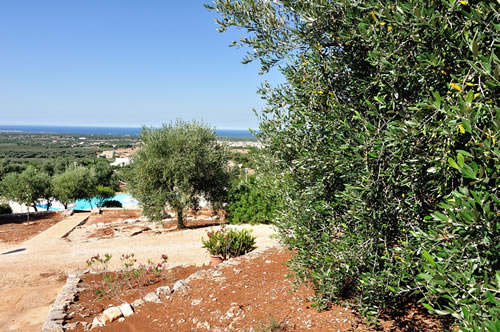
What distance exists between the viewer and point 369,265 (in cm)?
352

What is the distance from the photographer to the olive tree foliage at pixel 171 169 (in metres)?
15.8

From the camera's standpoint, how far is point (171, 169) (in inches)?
619

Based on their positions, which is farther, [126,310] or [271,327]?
[126,310]

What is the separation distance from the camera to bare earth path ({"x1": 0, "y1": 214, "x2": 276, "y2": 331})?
761cm

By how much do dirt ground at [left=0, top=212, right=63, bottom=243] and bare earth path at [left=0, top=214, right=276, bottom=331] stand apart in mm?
936

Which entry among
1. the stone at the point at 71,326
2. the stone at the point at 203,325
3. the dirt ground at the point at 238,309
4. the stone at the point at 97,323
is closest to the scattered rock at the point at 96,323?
the stone at the point at 97,323

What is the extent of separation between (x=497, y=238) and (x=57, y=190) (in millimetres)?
28834

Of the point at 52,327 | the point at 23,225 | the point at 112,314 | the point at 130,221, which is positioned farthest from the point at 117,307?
the point at 23,225

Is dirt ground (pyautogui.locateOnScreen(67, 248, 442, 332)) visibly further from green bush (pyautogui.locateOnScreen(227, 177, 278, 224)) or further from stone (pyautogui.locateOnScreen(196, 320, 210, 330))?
green bush (pyautogui.locateOnScreen(227, 177, 278, 224))

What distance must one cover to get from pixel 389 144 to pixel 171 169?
550 inches

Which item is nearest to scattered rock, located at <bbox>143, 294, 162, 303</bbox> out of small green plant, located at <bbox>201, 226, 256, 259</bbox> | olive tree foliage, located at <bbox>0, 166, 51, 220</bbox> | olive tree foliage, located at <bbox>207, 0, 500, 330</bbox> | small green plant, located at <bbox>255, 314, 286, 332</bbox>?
small green plant, located at <bbox>201, 226, 256, 259</bbox>

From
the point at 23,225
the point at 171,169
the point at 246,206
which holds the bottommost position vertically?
the point at 23,225

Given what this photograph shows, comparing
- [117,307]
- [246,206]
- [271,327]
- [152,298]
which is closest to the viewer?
[271,327]

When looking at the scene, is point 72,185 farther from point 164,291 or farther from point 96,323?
point 96,323
